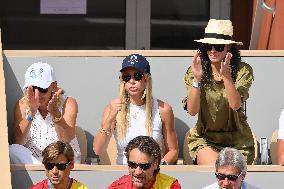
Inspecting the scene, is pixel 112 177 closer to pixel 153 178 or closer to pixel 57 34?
pixel 153 178

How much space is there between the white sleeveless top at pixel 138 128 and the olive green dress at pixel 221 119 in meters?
0.24

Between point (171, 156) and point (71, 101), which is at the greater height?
point (71, 101)

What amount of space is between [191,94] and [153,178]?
1.02m

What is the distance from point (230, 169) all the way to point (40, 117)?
6.58 feet

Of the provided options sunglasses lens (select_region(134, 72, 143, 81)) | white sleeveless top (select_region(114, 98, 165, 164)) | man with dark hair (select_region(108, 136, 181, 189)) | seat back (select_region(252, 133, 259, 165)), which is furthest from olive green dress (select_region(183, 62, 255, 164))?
man with dark hair (select_region(108, 136, 181, 189))

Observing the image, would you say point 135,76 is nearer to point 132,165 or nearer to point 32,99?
point 32,99

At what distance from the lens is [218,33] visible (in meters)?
8.00

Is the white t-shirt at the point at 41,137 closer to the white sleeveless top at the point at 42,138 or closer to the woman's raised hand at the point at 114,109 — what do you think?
the white sleeveless top at the point at 42,138

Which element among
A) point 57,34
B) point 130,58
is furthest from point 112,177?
point 57,34

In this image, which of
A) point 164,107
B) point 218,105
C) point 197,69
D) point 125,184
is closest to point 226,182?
point 125,184

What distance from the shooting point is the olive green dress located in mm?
7863

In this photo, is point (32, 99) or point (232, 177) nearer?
point (232, 177)

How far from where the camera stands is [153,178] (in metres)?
6.88

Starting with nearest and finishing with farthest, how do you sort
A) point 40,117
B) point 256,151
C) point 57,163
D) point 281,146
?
point 57,163, point 281,146, point 40,117, point 256,151
